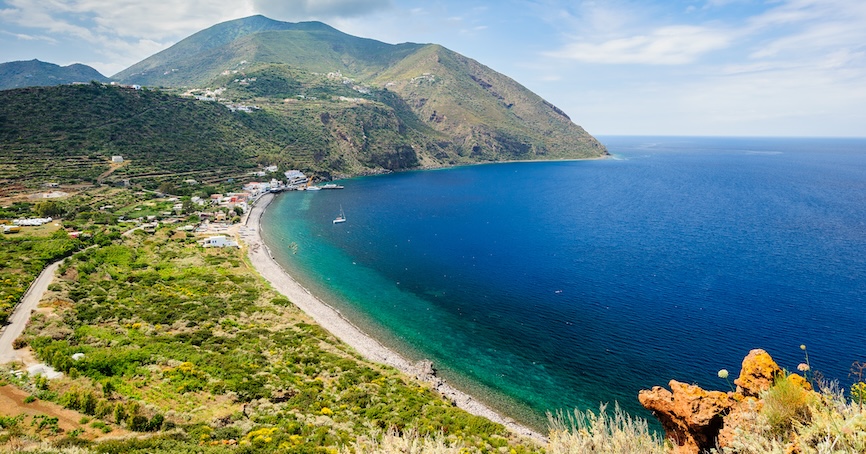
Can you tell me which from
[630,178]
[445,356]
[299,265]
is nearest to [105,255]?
[299,265]

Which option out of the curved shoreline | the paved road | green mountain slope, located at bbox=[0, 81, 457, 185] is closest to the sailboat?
the curved shoreline

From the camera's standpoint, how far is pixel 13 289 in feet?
125

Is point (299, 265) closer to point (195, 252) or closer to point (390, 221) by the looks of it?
point (195, 252)

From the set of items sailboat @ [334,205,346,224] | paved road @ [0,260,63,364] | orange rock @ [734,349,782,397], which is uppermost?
orange rock @ [734,349,782,397]

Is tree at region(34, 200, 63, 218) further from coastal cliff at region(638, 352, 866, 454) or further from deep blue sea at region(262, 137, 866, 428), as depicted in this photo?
coastal cliff at region(638, 352, 866, 454)

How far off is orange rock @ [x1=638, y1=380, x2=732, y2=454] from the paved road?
4070 centimetres

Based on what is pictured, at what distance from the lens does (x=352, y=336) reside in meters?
42.8

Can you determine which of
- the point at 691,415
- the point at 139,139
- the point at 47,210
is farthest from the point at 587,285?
the point at 139,139

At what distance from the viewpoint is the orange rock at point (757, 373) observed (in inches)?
537

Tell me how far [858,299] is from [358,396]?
6396cm

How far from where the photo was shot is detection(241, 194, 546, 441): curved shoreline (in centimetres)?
3175

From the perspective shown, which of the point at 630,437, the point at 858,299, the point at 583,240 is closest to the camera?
the point at 630,437

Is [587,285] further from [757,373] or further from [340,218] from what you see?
[340,218]

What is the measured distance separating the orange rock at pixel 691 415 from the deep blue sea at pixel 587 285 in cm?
1758
